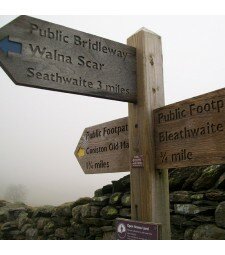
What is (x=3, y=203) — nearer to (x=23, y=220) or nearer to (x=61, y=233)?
(x=23, y=220)

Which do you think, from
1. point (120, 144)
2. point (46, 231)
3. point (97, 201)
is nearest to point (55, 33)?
point (120, 144)

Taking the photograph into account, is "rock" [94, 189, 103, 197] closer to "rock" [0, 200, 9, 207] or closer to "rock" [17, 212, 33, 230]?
"rock" [17, 212, 33, 230]

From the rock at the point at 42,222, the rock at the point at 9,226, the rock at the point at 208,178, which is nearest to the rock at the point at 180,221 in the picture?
the rock at the point at 208,178

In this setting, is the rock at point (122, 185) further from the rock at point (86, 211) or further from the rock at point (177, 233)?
the rock at point (177, 233)

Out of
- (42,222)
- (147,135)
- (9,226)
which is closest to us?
(147,135)

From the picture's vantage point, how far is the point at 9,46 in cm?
192

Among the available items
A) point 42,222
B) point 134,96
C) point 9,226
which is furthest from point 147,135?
point 9,226

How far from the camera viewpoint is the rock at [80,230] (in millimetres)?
5008

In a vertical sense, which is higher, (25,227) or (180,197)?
(180,197)

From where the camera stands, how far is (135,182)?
2.34 m

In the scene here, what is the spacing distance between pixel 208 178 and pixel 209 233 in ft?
2.05

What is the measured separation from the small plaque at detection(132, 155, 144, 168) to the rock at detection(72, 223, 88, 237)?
3.01 m

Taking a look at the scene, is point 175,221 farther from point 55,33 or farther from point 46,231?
point 46,231

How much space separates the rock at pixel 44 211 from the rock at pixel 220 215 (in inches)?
137
